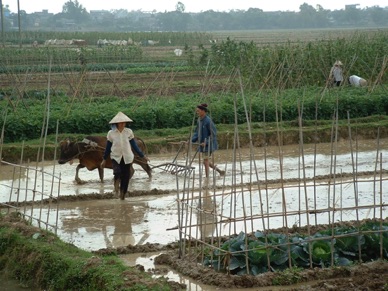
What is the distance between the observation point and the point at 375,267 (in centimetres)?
844

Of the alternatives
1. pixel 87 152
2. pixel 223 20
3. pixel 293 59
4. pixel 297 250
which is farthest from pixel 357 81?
pixel 223 20

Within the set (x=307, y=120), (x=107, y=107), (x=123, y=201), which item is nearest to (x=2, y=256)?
(x=123, y=201)

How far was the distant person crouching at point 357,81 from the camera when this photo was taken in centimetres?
2220

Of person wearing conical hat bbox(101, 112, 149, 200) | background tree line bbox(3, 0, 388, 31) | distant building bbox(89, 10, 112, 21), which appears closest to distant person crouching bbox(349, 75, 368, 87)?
person wearing conical hat bbox(101, 112, 149, 200)

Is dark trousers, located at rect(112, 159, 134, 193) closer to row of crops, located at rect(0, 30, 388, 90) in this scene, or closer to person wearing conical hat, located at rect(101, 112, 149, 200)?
person wearing conical hat, located at rect(101, 112, 149, 200)

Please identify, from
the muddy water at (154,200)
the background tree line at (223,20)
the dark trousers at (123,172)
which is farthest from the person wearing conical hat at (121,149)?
the background tree line at (223,20)

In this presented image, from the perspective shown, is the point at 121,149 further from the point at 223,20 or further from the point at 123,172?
the point at 223,20

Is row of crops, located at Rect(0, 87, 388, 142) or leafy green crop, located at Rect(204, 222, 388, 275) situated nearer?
leafy green crop, located at Rect(204, 222, 388, 275)

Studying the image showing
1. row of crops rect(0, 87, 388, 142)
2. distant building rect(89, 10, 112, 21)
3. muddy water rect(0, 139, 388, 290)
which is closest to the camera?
muddy water rect(0, 139, 388, 290)

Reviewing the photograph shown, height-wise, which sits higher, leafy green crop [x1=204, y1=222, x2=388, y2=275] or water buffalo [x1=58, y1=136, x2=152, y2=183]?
water buffalo [x1=58, y1=136, x2=152, y2=183]

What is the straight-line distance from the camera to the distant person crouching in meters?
22.2

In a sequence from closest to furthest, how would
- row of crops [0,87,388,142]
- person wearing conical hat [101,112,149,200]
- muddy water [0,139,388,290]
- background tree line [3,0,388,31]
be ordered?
muddy water [0,139,388,290]
person wearing conical hat [101,112,149,200]
row of crops [0,87,388,142]
background tree line [3,0,388,31]

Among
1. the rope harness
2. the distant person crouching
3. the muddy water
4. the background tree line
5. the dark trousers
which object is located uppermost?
the background tree line

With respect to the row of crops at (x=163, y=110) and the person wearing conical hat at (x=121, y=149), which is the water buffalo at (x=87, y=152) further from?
the row of crops at (x=163, y=110)
